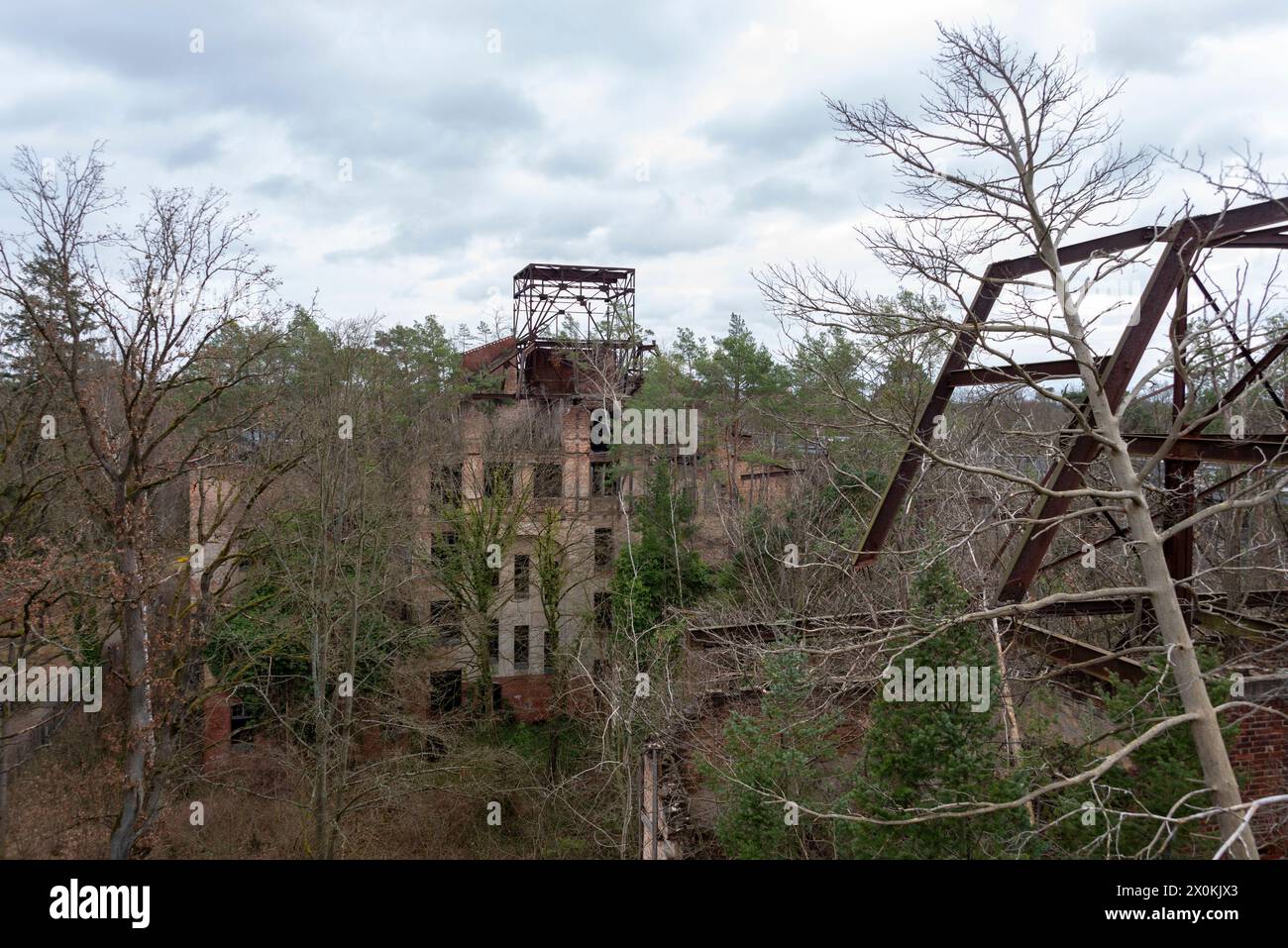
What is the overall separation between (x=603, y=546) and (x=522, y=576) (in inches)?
112

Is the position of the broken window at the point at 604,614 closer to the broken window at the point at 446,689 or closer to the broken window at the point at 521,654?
the broken window at the point at 521,654

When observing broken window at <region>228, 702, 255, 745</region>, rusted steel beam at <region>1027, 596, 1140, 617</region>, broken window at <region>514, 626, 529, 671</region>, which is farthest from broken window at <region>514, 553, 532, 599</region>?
rusted steel beam at <region>1027, 596, 1140, 617</region>

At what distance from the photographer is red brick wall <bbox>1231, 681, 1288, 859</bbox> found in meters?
9.55

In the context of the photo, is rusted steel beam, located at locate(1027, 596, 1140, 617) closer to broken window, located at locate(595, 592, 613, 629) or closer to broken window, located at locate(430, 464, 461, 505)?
broken window, located at locate(430, 464, 461, 505)

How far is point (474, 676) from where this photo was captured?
81.1 feet

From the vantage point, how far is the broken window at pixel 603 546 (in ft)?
92.5

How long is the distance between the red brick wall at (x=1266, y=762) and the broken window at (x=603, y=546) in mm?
19895

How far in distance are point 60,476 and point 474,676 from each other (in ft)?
41.5

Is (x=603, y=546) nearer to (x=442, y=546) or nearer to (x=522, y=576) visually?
(x=522, y=576)

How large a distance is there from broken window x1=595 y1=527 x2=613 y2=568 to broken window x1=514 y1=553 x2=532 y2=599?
7.72ft

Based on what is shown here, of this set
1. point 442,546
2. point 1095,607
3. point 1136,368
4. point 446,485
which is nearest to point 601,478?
point 446,485

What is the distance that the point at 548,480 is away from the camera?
88.4ft
